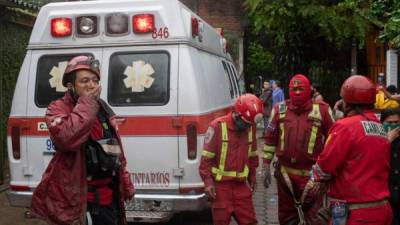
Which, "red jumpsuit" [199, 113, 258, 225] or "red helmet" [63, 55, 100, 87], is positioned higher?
"red helmet" [63, 55, 100, 87]

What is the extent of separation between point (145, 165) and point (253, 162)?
49.6 inches

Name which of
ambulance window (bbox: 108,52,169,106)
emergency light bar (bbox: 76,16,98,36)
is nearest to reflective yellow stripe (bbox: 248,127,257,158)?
ambulance window (bbox: 108,52,169,106)

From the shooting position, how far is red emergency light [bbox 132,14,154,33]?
6.23 m

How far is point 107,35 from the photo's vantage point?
6.37 metres

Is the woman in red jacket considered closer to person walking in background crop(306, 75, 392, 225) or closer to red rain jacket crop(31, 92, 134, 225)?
red rain jacket crop(31, 92, 134, 225)

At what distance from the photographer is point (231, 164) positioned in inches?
209

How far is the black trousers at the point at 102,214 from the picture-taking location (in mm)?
4023

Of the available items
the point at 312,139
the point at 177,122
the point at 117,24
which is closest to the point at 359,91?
the point at 312,139

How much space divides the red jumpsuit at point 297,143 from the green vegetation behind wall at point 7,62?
5.69m

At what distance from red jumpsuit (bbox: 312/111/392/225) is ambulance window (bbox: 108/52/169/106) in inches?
104

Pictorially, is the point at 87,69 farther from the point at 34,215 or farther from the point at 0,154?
the point at 0,154

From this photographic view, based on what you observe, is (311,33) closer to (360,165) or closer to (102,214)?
(360,165)

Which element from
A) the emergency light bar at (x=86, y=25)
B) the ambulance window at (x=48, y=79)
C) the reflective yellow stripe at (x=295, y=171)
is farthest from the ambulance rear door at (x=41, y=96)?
the reflective yellow stripe at (x=295, y=171)

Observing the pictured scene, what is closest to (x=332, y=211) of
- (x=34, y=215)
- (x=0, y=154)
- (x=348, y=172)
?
(x=348, y=172)
